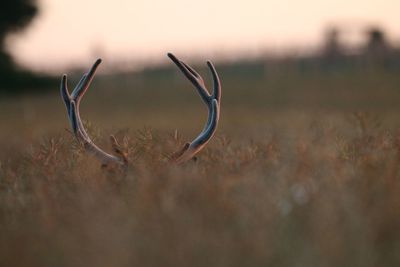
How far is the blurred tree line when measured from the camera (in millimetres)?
36156

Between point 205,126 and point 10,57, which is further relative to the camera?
point 10,57

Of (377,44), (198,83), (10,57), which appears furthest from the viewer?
(10,57)

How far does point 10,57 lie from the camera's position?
3809cm

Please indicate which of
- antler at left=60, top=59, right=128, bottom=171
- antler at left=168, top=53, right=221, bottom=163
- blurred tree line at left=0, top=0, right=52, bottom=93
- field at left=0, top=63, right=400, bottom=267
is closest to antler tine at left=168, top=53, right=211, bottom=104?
antler at left=168, top=53, right=221, bottom=163

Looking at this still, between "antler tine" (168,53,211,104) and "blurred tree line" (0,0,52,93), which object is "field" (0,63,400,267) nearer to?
"antler tine" (168,53,211,104)

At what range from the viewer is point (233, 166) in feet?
17.1

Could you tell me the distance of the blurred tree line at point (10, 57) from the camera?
36.2 meters

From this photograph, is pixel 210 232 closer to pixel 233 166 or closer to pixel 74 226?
pixel 74 226

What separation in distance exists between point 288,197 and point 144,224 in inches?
31.4

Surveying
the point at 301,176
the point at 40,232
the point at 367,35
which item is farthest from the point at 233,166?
the point at 367,35

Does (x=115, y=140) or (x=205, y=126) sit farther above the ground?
(x=205, y=126)

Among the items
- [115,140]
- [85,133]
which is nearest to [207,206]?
[115,140]

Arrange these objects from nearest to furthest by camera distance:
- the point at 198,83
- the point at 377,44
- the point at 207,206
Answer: the point at 207,206
the point at 198,83
the point at 377,44

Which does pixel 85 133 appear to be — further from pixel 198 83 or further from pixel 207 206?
pixel 207 206
